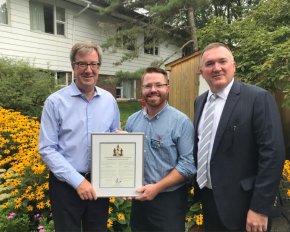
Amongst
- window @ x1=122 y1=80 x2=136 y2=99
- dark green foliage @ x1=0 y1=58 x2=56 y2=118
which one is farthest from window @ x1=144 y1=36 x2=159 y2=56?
dark green foliage @ x1=0 y1=58 x2=56 y2=118

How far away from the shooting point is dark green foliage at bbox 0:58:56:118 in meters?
8.86

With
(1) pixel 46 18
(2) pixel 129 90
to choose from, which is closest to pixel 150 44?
(2) pixel 129 90

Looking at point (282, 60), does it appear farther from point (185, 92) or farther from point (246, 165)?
point (185, 92)

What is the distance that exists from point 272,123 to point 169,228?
1174 mm

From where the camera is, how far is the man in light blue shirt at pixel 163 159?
8.61 ft

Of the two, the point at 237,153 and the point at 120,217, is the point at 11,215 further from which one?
the point at 237,153

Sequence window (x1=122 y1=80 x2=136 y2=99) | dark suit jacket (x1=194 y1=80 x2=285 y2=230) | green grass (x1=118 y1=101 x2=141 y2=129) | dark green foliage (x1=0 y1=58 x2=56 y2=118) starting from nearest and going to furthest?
dark suit jacket (x1=194 y1=80 x2=285 y2=230)
dark green foliage (x1=0 y1=58 x2=56 y2=118)
green grass (x1=118 y1=101 x2=141 y2=129)
window (x1=122 y1=80 x2=136 y2=99)

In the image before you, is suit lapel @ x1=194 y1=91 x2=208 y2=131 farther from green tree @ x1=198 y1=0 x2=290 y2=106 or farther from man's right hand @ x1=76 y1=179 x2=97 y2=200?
green tree @ x1=198 y1=0 x2=290 y2=106

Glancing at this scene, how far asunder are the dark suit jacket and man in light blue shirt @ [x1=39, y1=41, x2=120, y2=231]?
997 millimetres

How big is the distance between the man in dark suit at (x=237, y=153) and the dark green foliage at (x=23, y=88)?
7248 mm

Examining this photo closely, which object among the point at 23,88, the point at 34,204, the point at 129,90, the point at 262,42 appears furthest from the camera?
the point at 129,90

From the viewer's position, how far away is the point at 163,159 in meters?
2.66

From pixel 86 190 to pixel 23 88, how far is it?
295 inches

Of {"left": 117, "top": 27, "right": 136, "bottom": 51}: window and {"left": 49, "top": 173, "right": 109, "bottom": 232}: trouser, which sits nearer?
{"left": 49, "top": 173, "right": 109, "bottom": 232}: trouser
